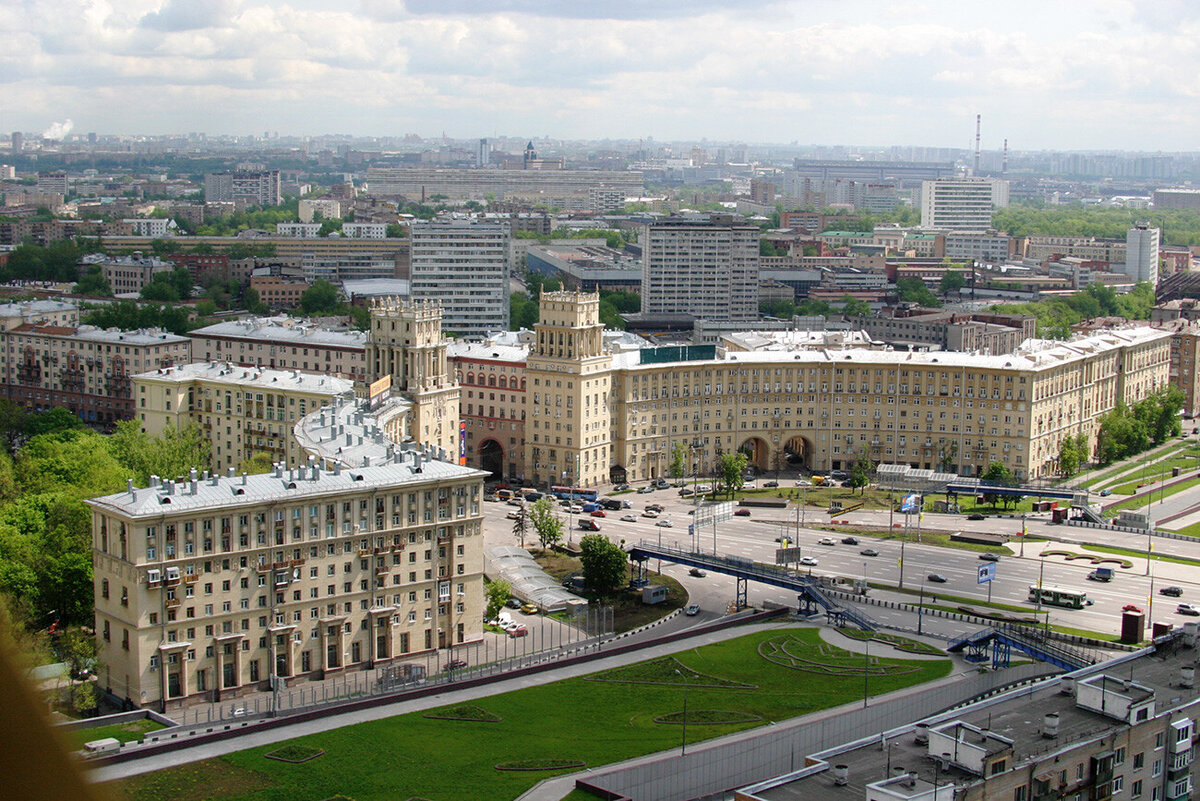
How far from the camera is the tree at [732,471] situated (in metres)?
82.8

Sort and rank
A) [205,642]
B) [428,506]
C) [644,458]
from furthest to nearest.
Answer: [644,458] → [428,506] → [205,642]

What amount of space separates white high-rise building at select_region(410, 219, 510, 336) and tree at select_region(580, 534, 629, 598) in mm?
74501


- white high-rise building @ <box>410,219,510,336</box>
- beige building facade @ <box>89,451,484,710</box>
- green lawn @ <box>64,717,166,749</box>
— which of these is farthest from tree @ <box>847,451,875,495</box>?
white high-rise building @ <box>410,219,510,336</box>

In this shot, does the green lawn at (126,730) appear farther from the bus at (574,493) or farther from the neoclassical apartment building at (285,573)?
the bus at (574,493)

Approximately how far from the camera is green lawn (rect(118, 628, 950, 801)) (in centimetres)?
3888

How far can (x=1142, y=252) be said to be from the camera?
19775 cm

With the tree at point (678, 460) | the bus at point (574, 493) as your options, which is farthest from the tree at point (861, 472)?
the bus at point (574, 493)

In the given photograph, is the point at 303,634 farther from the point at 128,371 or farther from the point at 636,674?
the point at 128,371

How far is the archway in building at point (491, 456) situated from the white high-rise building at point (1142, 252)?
135m

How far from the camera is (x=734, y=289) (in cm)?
15662

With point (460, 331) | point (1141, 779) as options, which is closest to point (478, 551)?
point (1141, 779)

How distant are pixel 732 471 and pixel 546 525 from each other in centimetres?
1708

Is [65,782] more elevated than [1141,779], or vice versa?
[65,782]

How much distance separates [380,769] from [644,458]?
5130 centimetres
